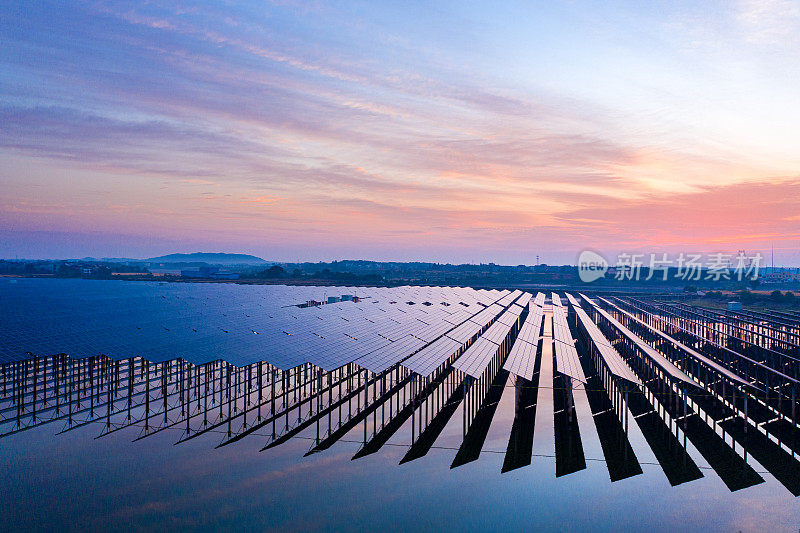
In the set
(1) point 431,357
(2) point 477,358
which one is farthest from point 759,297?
(1) point 431,357

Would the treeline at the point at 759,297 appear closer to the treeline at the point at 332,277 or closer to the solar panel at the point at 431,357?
the treeline at the point at 332,277

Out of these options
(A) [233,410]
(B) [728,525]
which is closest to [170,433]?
(A) [233,410]

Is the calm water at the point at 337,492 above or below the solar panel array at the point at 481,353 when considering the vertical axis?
below

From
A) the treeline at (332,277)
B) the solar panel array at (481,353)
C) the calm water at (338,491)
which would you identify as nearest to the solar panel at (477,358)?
the solar panel array at (481,353)

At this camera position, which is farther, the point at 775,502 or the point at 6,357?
the point at 6,357

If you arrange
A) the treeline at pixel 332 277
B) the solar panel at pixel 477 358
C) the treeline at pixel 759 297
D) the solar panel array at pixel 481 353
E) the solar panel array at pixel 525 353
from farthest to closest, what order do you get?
the treeline at pixel 332 277
the treeline at pixel 759 297
the solar panel array at pixel 525 353
the solar panel array at pixel 481 353
the solar panel at pixel 477 358

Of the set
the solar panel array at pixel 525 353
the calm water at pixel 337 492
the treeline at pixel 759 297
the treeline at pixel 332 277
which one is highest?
the treeline at pixel 332 277

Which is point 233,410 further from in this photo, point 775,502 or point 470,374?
point 775,502

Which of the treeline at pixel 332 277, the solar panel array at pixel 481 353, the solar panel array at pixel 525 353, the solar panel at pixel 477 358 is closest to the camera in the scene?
the solar panel at pixel 477 358

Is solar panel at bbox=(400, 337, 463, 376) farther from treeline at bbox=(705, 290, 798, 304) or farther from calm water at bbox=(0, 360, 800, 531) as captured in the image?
treeline at bbox=(705, 290, 798, 304)

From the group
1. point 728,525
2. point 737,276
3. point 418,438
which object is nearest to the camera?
point 728,525
